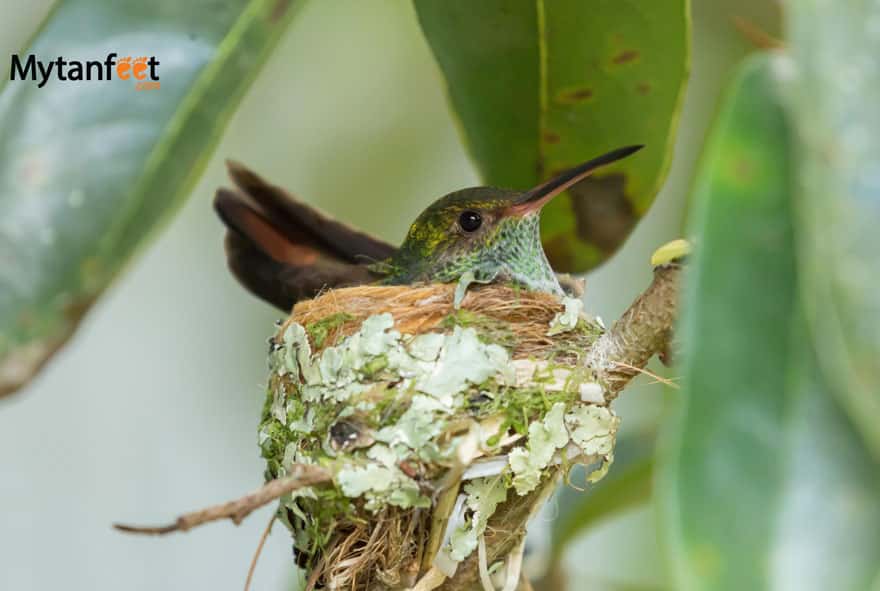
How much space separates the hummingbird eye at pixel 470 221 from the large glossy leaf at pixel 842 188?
5.14ft

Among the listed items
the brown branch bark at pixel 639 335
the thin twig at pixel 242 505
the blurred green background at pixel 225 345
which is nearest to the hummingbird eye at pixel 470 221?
the brown branch bark at pixel 639 335

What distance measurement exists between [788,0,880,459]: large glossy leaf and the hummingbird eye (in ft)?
5.14

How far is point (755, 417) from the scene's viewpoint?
0.79 meters

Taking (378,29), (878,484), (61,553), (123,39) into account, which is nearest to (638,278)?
(378,29)

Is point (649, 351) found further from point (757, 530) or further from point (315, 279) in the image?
point (315, 279)

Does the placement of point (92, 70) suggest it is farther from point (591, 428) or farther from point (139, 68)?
point (591, 428)

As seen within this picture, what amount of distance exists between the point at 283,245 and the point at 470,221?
48cm

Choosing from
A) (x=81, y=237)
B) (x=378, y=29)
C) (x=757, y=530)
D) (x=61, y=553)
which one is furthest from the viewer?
(x=378, y=29)

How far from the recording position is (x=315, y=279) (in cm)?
253

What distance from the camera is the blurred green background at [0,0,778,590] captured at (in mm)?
3861

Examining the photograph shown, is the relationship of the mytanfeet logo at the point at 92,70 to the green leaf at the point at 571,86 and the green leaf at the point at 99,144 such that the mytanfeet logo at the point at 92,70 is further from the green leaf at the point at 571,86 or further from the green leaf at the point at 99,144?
the green leaf at the point at 571,86

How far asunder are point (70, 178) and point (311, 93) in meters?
3.20

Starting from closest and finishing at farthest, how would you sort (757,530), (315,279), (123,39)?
1. (757,530)
2. (123,39)
3. (315,279)

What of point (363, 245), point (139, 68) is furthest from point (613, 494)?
point (139, 68)
